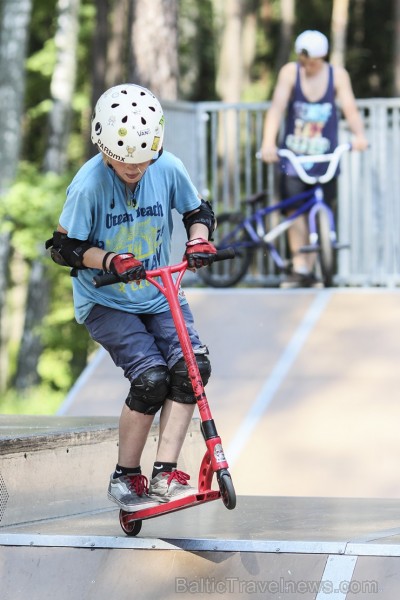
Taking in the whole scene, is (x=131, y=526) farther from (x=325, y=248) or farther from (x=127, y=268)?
(x=325, y=248)

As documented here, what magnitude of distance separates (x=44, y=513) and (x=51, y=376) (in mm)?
29528

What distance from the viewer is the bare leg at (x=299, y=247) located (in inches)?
473

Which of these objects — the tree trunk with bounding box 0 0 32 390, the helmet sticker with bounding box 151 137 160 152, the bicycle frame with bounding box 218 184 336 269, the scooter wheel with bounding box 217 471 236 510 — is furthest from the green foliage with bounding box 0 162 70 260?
the scooter wheel with bounding box 217 471 236 510

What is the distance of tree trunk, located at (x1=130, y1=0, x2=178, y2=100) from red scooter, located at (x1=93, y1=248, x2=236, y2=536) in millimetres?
9498

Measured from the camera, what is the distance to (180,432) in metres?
5.81

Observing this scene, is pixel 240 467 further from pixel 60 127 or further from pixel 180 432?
pixel 60 127

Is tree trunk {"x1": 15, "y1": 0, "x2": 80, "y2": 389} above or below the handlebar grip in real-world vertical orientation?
below

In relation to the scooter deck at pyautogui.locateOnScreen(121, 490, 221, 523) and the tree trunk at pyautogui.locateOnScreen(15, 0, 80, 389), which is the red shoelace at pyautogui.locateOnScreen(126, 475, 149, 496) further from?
the tree trunk at pyautogui.locateOnScreen(15, 0, 80, 389)

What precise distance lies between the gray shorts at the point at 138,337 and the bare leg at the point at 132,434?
19 centimetres

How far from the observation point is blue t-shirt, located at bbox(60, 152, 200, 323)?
570cm

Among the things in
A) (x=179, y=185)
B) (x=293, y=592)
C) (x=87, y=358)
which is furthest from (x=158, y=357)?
(x=87, y=358)

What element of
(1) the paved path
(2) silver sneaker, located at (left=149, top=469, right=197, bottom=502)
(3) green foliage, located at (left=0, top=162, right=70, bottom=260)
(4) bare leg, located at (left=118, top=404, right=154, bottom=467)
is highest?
(4) bare leg, located at (left=118, top=404, right=154, bottom=467)

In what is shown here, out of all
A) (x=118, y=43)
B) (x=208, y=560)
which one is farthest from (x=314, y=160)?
(x=118, y=43)

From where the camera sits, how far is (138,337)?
5.81 meters
